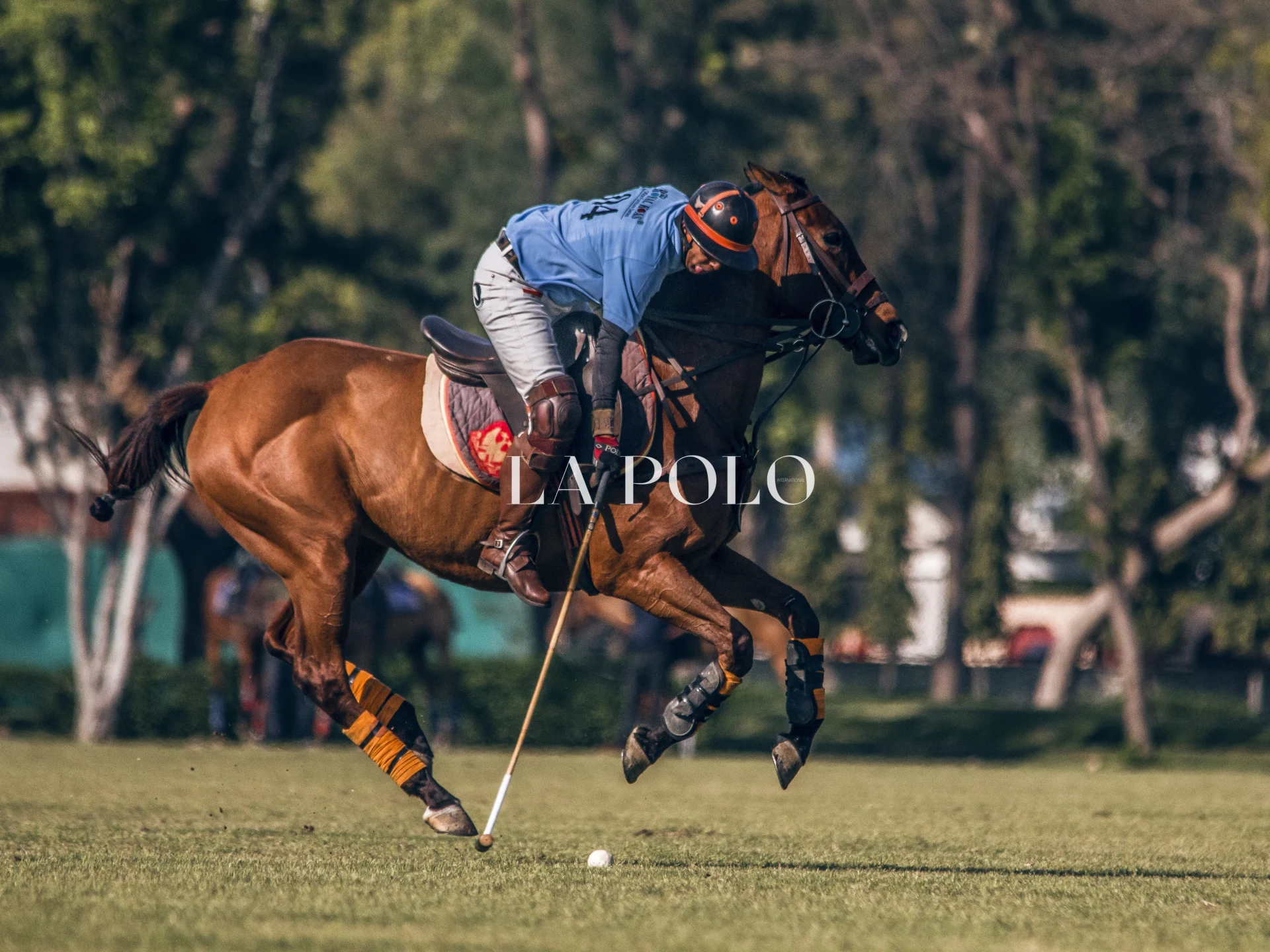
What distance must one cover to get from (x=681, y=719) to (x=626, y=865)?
2.10 feet

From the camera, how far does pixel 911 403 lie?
114 ft

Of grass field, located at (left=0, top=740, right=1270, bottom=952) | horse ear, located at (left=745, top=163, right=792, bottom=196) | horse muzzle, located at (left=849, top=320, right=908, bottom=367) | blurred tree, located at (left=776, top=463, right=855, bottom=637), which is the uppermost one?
horse ear, located at (left=745, top=163, right=792, bottom=196)

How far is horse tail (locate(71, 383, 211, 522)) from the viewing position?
8.28m

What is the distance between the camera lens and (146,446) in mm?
8297

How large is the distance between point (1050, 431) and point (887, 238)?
7.45m

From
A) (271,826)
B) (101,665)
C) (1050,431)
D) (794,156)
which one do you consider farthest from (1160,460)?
(271,826)

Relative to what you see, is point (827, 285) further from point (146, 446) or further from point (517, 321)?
point (146, 446)

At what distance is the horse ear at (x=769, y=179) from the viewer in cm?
778

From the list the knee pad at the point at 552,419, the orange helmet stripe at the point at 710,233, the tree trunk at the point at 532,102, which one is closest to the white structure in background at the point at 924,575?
the tree trunk at the point at 532,102

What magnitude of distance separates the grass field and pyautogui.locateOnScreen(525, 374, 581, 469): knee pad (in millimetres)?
1684

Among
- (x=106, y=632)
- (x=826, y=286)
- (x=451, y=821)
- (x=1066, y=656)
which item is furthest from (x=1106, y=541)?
(x=451, y=821)

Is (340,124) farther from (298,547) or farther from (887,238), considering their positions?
(298,547)

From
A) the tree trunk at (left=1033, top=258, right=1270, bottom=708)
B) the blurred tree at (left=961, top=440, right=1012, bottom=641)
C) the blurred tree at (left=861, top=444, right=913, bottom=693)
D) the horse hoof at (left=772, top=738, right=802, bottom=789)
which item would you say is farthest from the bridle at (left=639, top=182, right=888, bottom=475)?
the blurred tree at (left=861, top=444, right=913, bottom=693)

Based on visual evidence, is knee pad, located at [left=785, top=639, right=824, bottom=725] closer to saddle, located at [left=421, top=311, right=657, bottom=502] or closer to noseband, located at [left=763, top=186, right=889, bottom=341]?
saddle, located at [left=421, top=311, right=657, bottom=502]
